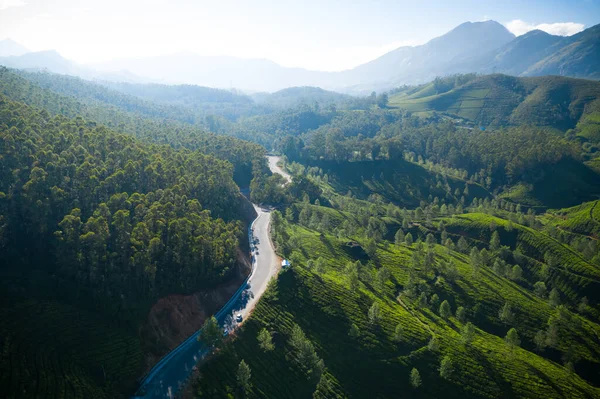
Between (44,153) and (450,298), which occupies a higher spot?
(44,153)

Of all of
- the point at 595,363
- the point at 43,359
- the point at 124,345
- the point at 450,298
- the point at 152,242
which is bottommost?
the point at 595,363

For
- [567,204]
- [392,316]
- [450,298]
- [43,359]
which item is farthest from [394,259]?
[567,204]

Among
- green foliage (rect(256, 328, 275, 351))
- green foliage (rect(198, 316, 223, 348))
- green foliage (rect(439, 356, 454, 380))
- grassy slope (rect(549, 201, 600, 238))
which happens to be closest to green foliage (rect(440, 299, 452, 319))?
green foliage (rect(439, 356, 454, 380))

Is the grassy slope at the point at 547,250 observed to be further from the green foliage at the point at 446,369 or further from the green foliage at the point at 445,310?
the green foliage at the point at 446,369

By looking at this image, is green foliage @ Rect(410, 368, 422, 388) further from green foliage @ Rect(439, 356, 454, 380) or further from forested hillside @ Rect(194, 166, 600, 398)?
green foliage @ Rect(439, 356, 454, 380)

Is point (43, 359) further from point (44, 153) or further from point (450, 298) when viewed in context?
point (450, 298)

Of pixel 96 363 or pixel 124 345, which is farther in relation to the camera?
pixel 124 345

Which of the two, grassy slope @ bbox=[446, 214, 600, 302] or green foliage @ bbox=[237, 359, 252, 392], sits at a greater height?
green foliage @ bbox=[237, 359, 252, 392]

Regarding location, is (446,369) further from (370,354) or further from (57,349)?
(57,349)
